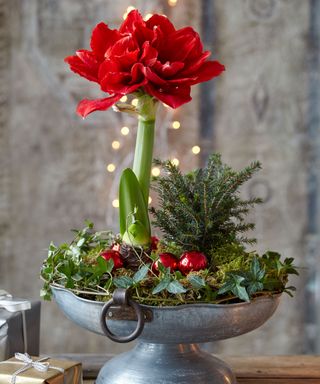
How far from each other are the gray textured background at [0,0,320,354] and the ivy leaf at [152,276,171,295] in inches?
49.5

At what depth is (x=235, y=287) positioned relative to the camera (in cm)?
79

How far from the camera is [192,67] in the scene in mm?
932

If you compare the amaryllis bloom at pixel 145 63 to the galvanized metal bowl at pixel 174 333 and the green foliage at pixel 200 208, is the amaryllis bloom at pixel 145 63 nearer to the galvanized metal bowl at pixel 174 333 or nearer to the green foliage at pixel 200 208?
the green foliage at pixel 200 208

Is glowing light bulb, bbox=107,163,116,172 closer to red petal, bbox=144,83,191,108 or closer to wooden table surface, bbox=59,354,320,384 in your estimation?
wooden table surface, bbox=59,354,320,384

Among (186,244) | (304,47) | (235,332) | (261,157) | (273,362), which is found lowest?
(273,362)

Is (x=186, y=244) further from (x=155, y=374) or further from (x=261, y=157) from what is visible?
(x=261, y=157)

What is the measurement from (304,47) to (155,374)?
145 centimetres

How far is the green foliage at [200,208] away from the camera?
3.01 feet

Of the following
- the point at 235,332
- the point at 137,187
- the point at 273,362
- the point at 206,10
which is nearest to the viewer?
the point at 235,332

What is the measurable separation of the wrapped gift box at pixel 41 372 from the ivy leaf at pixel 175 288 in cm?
20

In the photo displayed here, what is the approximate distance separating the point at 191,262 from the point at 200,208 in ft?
0.34

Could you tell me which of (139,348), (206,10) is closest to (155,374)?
(139,348)

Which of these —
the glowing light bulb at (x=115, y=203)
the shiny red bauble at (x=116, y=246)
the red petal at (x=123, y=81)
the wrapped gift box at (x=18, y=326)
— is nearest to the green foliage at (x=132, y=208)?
the shiny red bauble at (x=116, y=246)

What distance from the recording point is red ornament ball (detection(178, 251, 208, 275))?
851mm
